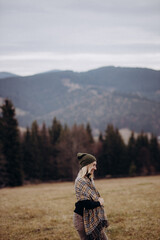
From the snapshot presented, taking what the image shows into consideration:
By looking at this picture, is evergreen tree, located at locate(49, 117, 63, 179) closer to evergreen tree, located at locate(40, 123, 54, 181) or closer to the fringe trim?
evergreen tree, located at locate(40, 123, 54, 181)

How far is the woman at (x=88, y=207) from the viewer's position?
19.9ft

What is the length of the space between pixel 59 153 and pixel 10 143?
17.2 metres

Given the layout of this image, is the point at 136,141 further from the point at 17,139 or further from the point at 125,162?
the point at 17,139

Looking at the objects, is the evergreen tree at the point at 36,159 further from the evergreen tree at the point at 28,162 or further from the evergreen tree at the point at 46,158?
the evergreen tree at the point at 46,158

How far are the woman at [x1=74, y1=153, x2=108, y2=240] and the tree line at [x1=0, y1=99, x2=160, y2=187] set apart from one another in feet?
135

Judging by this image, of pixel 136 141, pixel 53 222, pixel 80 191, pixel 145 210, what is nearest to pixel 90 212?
pixel 80 191

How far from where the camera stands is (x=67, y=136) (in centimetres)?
5716

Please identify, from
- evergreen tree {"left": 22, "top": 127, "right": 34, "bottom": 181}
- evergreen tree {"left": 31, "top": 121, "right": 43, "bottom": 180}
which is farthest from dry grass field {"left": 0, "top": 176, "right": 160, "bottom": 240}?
evergreen tree {"left": 31, "top": 121, "right": 43, "bottom": 180}

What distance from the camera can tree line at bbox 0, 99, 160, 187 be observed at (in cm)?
4644

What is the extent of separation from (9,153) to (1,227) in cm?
3633

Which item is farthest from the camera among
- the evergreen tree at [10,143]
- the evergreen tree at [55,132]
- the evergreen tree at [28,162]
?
the evergreen tree at [55,132]

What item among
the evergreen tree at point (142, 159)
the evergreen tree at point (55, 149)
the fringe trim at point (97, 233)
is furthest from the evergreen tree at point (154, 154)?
the fringe trim at point (97, 233)

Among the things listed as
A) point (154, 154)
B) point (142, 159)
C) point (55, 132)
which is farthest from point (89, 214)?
point (154, 154)

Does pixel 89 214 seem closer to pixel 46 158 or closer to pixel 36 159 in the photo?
pixel 36 159
